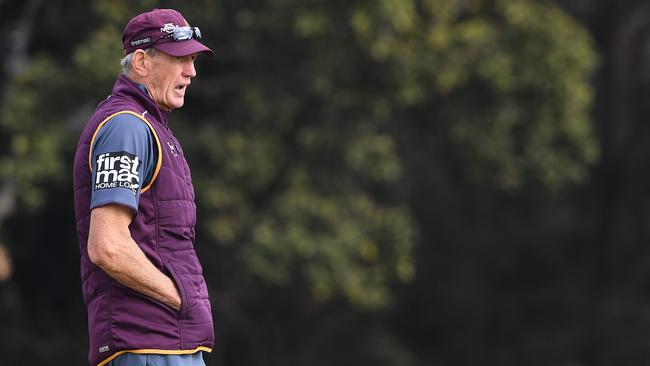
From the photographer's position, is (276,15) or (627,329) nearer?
(276,15)

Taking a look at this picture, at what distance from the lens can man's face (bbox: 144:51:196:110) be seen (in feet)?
12.6

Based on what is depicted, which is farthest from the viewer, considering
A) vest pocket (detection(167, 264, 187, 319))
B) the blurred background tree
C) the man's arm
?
the blurred background tree

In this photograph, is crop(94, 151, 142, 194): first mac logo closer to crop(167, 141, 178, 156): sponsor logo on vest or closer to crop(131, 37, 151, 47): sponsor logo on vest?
crop(167, 141, 178, 156): sponsor logo on vest

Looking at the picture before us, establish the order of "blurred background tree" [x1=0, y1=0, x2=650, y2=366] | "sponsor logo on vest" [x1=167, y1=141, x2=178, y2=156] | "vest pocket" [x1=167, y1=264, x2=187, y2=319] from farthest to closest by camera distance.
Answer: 1. "blurred background tree" [x1=0, y1=0, x2=650, y2=366]
2. "sponsor logo on vest" [x1=167, y1=141, x2=178, y2=156]
3. "vest pocket" [x1=167, y1=264, x2=187, y2=319]

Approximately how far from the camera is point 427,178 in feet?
62.6

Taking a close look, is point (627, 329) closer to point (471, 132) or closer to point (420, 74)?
point (471, 132)

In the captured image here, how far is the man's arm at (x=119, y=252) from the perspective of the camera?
3545 mm

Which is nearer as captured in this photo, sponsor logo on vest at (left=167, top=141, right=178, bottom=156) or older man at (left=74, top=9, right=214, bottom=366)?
older man at (left=74, top=9, right=214, bottom=366)

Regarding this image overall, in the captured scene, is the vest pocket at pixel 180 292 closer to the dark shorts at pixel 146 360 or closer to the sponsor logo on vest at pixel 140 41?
the dark shorts at pixel 146 360

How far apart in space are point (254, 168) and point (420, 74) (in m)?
1.76

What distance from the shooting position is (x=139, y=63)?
151 inches

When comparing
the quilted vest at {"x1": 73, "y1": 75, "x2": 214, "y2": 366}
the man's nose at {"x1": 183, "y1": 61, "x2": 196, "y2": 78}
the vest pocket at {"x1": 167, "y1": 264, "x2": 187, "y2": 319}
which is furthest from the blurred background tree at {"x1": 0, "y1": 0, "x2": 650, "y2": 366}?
the vest pocket at {"x1": 167, "y1": 264, "x2": 187, "y2": 319}

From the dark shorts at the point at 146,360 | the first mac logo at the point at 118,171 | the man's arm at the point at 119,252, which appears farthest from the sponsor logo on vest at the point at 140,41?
the dark shorts at the point at 146,360

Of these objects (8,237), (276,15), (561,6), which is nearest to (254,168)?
(276,15)
